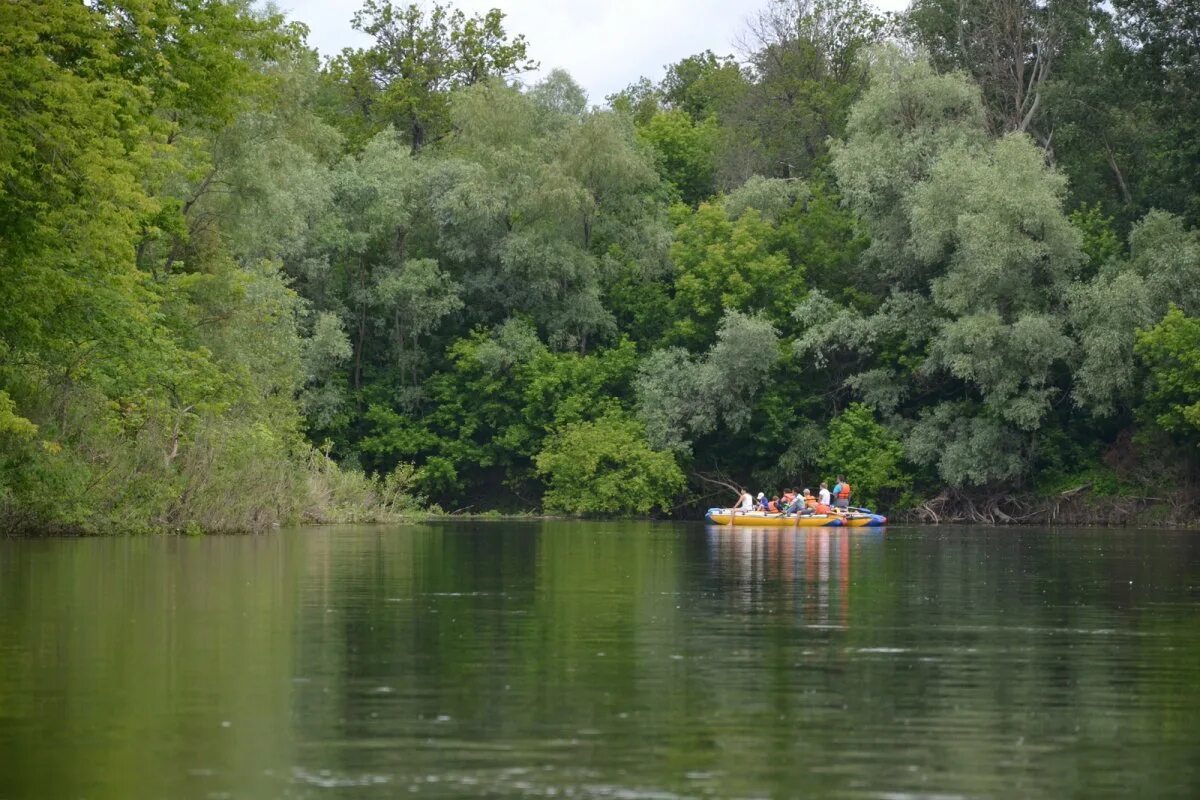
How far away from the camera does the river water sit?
404 inches

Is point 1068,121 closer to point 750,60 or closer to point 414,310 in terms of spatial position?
point 750,60

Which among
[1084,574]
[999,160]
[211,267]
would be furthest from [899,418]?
[1084,574]

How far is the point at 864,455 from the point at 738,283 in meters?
8.16

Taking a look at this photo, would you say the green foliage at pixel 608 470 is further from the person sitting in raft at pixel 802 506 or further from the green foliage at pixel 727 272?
the person sitting in raft at pixel 802 506

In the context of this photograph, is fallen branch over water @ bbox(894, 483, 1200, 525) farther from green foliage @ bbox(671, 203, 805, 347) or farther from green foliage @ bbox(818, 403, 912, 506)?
green foliage @ bbox(671, 203, 805, 347)

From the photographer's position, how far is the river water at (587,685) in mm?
10250

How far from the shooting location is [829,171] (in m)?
71.4

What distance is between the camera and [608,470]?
68125 mm

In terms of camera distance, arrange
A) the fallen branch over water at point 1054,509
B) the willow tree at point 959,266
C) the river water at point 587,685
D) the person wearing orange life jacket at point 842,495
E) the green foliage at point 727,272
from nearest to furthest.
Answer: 1. the river water at point 587,685
2. the person wearing orange life jacket at point 842,495
3. the willow tree at point 959,266
4. the fallen branch over water at point 1054,509
5. the green foliage at point 727,272

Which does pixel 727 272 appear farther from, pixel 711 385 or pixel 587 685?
pixel 587 685

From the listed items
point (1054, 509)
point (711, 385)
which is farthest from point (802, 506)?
point (1054, 509)

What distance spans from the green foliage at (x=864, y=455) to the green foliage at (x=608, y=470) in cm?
585

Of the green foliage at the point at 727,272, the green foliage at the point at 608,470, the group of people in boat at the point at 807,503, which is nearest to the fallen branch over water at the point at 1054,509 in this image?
the group of people in boat at the point at 807,503

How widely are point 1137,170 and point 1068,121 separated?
120 inches
